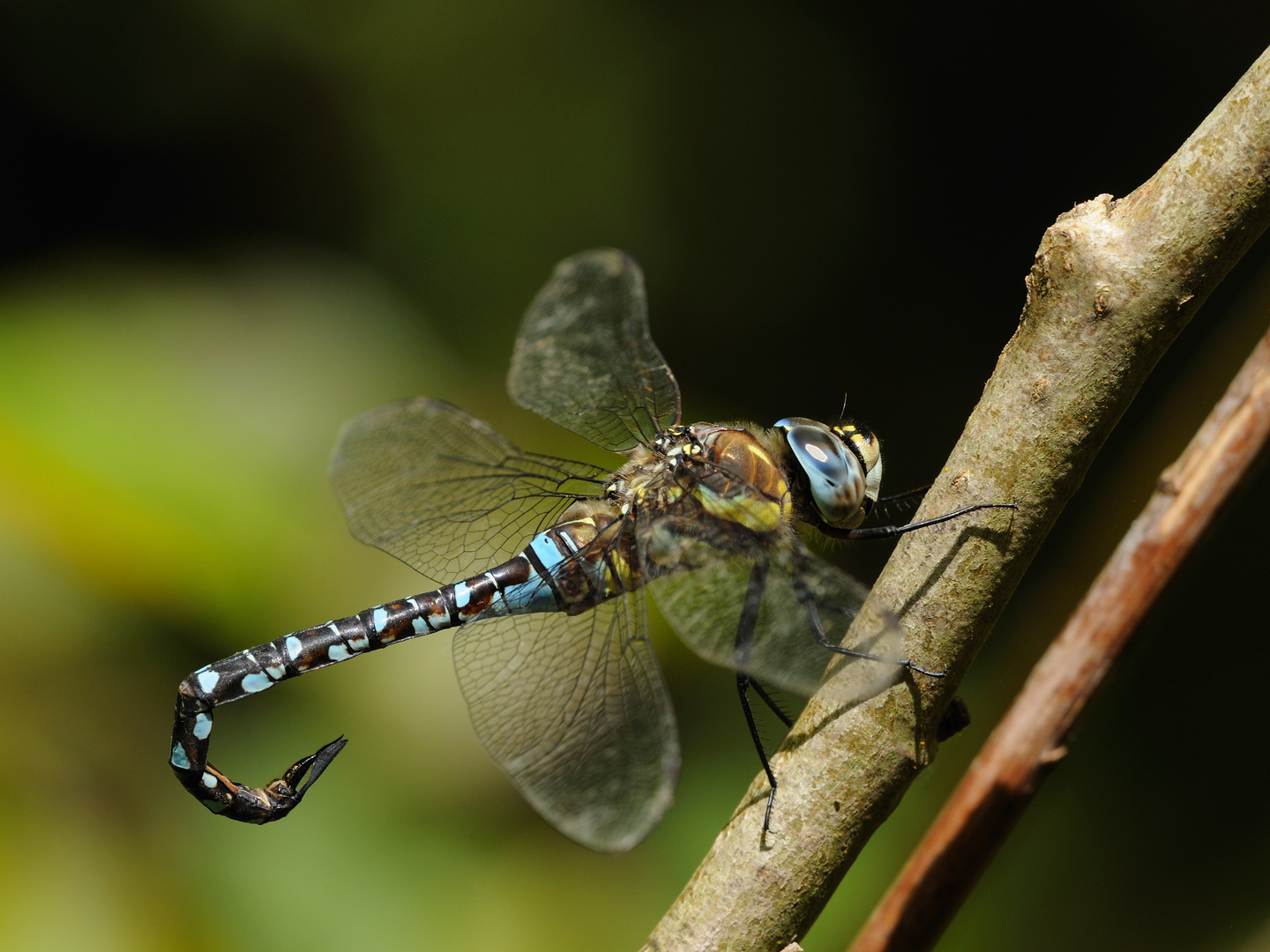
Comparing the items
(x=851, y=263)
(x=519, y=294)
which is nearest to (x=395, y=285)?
(x=519, y=294)

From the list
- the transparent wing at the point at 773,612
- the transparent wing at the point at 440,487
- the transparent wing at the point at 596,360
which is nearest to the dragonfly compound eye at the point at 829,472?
the transparent wing at the point at 773,612

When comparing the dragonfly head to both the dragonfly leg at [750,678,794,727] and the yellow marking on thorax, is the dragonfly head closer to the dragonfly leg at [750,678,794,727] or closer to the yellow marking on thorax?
the yellow marking on thorax

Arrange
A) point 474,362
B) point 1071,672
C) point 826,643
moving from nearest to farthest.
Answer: point 1071,672, point 826,643, point 474,362

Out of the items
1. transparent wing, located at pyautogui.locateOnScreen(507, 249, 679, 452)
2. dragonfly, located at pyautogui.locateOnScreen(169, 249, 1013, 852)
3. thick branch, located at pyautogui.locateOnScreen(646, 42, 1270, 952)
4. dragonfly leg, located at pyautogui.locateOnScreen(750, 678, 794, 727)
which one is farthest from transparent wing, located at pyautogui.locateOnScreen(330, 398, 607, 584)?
thick branch, located at pyautogui.locateOnScreen(646, 42, 1270, 952)

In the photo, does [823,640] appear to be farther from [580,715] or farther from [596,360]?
[596,360]

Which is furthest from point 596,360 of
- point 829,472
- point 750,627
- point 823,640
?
point 823,640

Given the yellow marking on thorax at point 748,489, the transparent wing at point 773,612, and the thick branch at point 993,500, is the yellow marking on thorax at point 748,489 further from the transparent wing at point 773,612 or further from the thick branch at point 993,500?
the thick branch at point 993,500

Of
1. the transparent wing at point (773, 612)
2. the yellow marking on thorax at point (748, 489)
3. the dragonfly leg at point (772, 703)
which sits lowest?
the dragonfly leg at point (772, 703)
